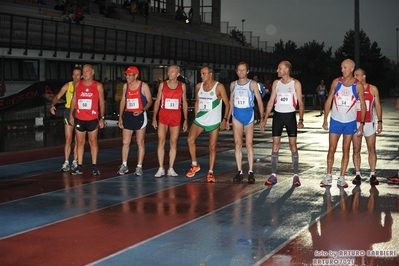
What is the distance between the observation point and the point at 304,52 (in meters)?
132

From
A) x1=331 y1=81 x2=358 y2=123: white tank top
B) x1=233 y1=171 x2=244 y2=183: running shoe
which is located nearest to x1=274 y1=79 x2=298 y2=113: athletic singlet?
x1=331 y1=81 x2=358 y2=123: white tank top

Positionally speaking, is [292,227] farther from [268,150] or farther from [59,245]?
[268,150]

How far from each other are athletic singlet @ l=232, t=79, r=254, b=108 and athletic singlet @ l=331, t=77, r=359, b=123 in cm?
149

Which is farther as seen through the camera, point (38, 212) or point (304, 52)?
point (304, 52)

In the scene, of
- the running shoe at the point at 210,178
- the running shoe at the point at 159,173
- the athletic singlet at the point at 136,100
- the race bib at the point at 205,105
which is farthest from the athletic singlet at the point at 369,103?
the athletic singlet at the point at 136,100

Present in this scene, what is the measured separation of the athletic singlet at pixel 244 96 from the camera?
12.2 meters

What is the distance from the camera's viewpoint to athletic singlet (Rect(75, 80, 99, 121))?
43.6 feet

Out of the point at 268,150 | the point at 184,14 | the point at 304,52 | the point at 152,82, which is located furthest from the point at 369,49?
the point at 268,150

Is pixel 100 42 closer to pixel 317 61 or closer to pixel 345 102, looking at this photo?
pixel 345 102

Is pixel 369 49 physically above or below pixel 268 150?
above

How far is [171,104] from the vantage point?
12867 mm

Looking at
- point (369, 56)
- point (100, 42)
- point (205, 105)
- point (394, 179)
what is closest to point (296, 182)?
point (394, 179)

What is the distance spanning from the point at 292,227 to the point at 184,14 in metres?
49.8

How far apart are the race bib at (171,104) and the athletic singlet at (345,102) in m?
2.96
